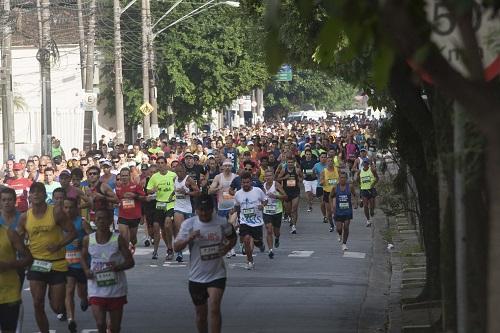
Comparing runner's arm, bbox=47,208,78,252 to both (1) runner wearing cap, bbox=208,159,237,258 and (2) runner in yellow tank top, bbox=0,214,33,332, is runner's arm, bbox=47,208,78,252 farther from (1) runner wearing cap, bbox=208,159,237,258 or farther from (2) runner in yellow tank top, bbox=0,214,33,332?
(1) runner wearing cap, bbox=208,159,237,258

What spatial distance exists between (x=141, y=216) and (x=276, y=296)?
5882 mm

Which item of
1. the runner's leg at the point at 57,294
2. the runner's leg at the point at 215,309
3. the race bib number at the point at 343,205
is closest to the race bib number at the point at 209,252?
the runner's leg at the point at 215,309

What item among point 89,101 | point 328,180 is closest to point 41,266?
point 328,180

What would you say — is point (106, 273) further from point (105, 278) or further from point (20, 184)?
point (20, 184)

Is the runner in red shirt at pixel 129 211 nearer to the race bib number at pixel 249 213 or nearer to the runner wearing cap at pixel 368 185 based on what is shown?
the race bib number at pixel 249 213

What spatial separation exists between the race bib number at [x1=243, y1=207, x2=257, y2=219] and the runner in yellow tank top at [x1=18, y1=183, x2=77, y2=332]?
320 inches

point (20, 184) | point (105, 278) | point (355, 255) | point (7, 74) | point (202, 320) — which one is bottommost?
point (355, 255)

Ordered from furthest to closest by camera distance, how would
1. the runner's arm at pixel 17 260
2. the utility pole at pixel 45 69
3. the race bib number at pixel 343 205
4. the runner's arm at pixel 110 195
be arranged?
the utility pole at pixel 45 69 < the race bib number at pixel 343 205 < the runner's arm at pixel 110 195 < the runner's arm at pixel 17 260

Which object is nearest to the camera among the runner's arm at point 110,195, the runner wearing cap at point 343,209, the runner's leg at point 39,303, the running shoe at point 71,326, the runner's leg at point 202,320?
the runner's leg at point 202,320

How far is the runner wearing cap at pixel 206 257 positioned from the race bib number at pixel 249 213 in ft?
27.6

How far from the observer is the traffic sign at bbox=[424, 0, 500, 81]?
470 centimetres

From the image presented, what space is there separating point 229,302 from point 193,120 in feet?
142

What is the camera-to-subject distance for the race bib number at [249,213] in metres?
20.7

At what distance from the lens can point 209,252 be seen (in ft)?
39.1
